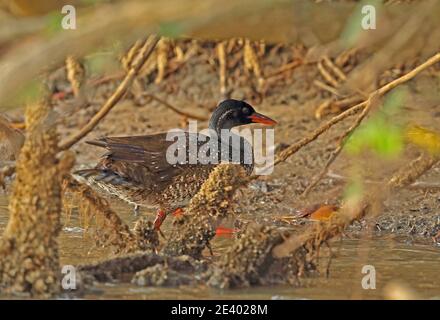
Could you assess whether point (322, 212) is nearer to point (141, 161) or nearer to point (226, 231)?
Result: point (226, 231)

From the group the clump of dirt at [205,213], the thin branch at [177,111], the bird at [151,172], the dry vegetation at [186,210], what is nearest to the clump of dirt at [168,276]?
the dry vegetation at [186,210]

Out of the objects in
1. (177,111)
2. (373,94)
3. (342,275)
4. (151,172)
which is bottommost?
(342,275)

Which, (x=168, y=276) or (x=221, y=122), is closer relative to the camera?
(x=168, y=276)

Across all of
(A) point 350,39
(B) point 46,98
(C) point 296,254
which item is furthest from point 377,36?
(B) point 46,98

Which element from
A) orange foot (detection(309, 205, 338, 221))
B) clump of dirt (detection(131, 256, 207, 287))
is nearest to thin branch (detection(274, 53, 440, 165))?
clump of dirt (detection(131, 256, 207, 287))

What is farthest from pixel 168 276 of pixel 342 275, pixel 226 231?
pixel 226 231

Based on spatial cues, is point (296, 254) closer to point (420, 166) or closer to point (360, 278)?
point (360, 278)
